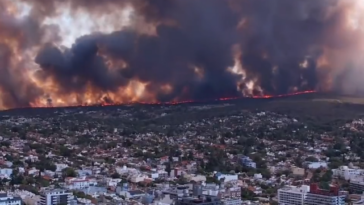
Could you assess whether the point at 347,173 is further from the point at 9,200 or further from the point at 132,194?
the point at 9,200

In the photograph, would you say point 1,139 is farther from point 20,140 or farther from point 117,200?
point 117,200

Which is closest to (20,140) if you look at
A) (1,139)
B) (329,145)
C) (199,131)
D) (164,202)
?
(1,139)

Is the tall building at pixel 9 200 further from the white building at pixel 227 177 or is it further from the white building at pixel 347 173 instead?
the white building at pixel 347 173

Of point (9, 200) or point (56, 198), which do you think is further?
point (56, 198)

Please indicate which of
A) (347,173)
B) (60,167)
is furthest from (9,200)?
(347,173)

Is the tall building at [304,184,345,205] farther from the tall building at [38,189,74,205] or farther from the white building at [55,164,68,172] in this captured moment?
the white building at [55,164,68,172]

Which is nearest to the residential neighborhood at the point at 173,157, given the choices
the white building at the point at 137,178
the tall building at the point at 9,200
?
the white building at the point at 137,178

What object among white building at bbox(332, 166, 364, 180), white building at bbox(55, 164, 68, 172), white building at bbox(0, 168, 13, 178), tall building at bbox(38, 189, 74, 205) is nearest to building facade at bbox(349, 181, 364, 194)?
white building at bbox(332, 166, 364, 180)
